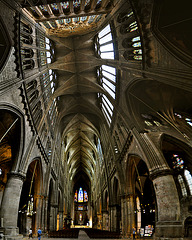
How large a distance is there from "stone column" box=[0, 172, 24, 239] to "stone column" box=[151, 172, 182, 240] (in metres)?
11.1

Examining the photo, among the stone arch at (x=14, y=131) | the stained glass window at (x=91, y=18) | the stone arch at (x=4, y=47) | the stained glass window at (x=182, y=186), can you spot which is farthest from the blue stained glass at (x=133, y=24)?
the stained glass window at (x=182, y=186)

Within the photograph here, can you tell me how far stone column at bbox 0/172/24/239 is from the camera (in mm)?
13945

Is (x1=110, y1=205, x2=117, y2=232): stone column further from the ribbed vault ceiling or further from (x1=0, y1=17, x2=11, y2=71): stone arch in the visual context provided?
(x1=0, y1=17, x2=11, y2=71): stone arch

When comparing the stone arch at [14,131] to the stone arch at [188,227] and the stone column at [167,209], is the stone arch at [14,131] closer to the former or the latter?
the stone column at [167,209]

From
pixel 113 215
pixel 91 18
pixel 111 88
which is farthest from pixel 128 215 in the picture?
pixel 91 18

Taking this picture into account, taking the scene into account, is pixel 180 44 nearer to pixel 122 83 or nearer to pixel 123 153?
pixel 122 83

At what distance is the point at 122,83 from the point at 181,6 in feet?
29.0

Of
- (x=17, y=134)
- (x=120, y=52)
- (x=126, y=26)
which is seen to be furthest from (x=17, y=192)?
(x=126, y=26)

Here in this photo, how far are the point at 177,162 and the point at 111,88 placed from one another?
42.0ft

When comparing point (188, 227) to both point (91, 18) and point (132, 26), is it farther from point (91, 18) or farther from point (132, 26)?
point (91, 18)

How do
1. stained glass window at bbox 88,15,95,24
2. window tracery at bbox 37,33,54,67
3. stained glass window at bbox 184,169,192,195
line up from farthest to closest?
1. stained glass window at bbox 184,169,192,195
2. stained glass window at bbox 88,15,95,24
3. window tracery at bbox 37,33,54,67

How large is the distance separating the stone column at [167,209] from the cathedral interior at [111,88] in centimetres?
7

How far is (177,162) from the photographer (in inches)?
934

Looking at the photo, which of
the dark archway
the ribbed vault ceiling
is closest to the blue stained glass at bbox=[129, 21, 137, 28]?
the ribbed vault ceiling
